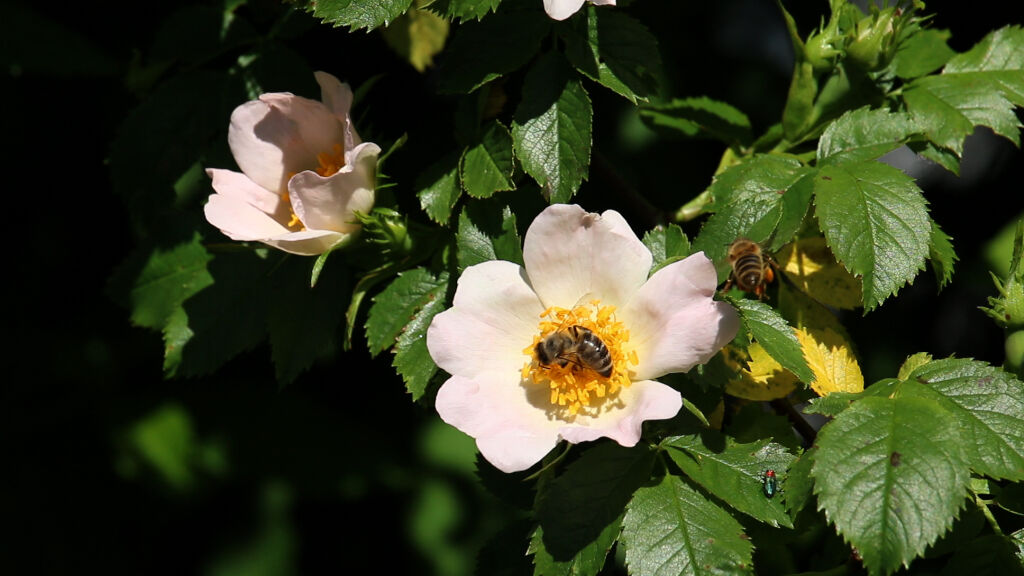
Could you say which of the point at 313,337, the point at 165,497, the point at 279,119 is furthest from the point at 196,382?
the point at 279,119

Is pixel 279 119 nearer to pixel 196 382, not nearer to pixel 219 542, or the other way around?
pixel 196 382

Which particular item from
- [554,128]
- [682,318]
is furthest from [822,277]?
[554,128]

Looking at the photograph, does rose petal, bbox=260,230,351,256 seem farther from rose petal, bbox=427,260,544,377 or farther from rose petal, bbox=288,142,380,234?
rose petal, bbox=427,260,544,377

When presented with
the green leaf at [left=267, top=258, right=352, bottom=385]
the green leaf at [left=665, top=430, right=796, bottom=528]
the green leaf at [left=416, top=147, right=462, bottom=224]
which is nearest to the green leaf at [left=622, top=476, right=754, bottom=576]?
the green leaf at [left=665, top=430, right=796, bottom=528]

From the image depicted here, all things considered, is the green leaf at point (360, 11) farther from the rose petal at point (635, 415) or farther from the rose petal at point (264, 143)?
the rose petal at point (635, 415)

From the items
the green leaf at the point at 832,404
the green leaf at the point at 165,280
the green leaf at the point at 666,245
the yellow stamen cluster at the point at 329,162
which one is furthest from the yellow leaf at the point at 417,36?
the green leaf at the point at 832,404

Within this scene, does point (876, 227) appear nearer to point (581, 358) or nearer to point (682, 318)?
point (682, 318)
